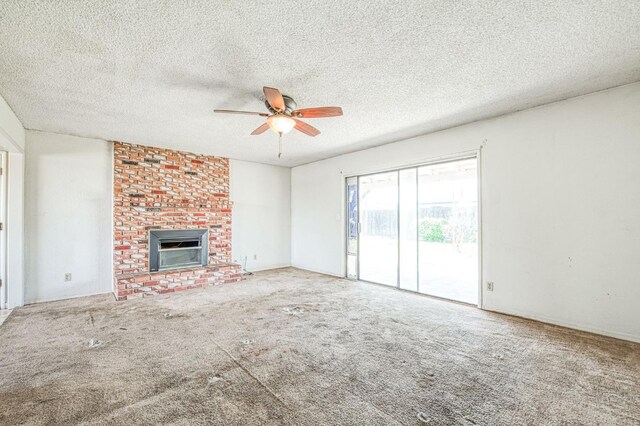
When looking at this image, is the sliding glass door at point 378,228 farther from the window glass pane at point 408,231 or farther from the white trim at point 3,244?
the white trim at point 3,244

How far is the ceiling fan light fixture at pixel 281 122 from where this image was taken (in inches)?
112

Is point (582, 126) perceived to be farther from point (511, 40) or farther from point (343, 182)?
point (343, 182)

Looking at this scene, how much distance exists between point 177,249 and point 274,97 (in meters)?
4.25

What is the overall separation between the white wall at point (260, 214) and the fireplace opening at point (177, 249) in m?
0.85

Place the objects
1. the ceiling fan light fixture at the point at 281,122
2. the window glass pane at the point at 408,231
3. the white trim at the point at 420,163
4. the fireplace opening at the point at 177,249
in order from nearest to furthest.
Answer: the ceiling fan light fixture at the point at 281,122 → the white trim at the point at 420,163 → the window glass pane at the point at 408,231 → the fireplace opening at the point at 177,249

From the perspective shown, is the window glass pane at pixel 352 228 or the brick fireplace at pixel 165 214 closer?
the brick fireplace at pixel 165 214

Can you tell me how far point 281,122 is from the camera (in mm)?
2895

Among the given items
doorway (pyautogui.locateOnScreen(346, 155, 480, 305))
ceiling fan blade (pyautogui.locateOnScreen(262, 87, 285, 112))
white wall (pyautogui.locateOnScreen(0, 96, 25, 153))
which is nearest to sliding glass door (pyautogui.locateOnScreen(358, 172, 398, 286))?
doorway (pyautogui.locateOnScreen(346, 155, 480, 305))

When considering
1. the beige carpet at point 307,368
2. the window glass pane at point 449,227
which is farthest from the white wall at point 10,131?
the window glass pane at point 449,227

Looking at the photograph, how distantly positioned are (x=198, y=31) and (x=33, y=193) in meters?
4.38

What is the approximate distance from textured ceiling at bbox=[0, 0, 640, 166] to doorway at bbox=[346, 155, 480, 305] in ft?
4.10

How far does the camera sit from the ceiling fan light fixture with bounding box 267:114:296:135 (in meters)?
2.85

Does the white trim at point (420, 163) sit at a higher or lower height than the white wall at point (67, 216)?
higher

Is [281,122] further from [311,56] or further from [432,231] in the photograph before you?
[432,231]
